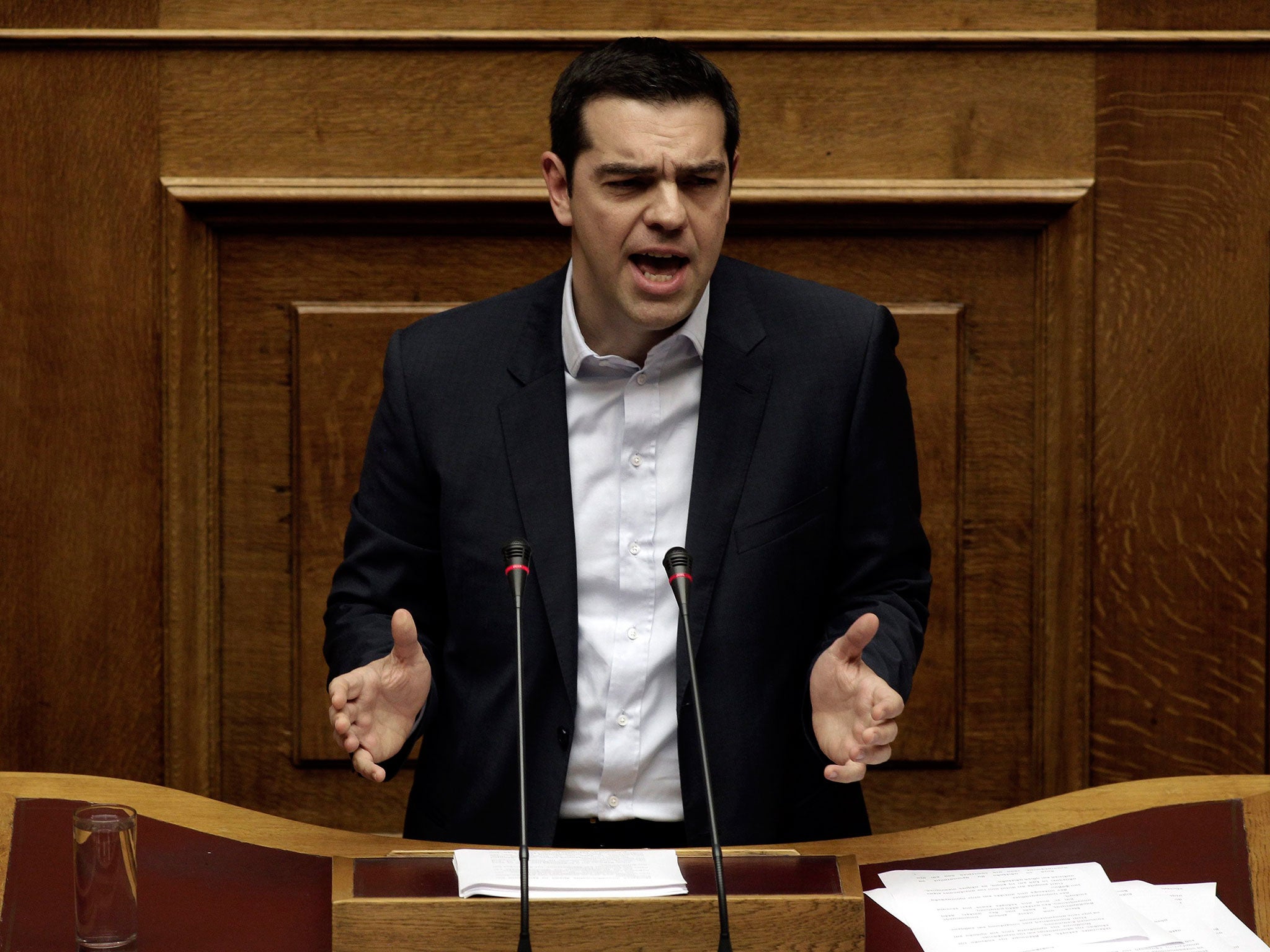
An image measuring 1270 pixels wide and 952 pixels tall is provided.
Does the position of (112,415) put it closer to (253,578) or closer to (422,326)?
(253,578)

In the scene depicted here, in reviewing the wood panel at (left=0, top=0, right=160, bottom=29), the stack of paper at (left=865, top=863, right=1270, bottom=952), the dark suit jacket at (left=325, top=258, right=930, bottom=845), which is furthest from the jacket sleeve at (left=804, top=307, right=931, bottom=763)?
the wood panel at (left=0, top=0, right=160, bottom=29)

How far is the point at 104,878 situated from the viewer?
1124mm

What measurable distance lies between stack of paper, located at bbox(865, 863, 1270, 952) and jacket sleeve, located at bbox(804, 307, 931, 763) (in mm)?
454

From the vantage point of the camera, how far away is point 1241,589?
229 centimetres

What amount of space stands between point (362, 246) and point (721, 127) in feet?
2.70

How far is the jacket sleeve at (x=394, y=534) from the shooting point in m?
1.75

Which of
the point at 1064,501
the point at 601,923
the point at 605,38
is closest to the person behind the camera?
the point at 601,923

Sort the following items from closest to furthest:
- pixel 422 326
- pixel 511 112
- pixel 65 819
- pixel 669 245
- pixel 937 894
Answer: pixel 937 894 → pixel 65 819 → pixel 669 245 → pixel 422 326 → pixel 511 112

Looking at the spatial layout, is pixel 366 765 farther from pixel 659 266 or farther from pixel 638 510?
pixel 659 266

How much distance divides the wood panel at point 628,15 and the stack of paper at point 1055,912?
1452mm

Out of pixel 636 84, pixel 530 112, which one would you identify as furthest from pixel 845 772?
pixel 530 112

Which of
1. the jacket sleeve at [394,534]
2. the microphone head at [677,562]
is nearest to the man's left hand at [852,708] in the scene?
the microphone head at [677,562]

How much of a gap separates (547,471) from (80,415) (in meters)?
0.97

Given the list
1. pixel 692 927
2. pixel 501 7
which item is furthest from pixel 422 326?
pixel 692 927
